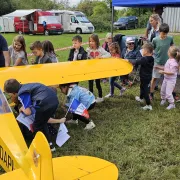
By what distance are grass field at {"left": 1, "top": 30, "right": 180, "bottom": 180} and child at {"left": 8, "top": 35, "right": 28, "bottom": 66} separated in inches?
52.4

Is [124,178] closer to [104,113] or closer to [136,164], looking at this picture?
[136,164]

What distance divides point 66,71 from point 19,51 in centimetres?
122

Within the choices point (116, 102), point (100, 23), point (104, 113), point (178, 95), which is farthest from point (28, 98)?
point (100, 23)

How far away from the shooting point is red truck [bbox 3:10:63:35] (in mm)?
30033

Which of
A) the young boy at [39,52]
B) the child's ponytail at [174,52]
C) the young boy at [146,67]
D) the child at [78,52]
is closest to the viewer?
the young boy at [39,52]

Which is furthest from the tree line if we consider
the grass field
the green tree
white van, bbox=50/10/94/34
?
the grass field

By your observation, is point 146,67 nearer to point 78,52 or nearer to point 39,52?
point 78,52

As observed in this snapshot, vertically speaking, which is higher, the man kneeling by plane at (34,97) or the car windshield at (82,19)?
the car windshield at (82,19)

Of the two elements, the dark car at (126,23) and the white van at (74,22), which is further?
the dark car at (126,23)

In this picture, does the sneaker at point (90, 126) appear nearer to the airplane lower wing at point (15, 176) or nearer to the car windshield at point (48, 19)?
the airplane lower wing at point (15, 176)

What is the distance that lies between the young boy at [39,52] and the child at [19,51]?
325 mm

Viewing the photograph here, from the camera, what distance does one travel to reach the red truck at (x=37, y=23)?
3003cm

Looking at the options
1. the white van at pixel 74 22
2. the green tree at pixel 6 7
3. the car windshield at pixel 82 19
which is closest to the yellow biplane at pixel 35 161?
the white van at pixel 74 22

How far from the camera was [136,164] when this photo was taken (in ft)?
12.9
